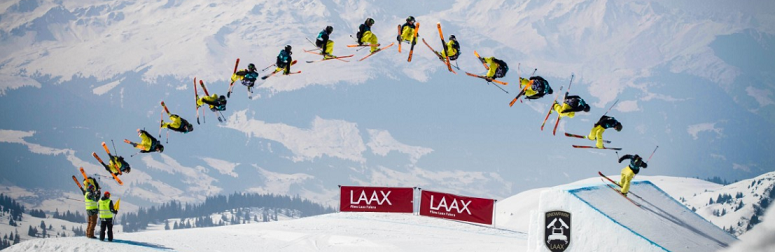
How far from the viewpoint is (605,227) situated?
2652 cm

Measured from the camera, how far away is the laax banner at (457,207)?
47.9 m

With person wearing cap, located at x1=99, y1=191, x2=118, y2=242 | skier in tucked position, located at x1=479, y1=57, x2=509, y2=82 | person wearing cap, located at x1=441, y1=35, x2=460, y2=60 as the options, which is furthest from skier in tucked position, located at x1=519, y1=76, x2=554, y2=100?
person wearing cap, located at x1=99, y1=191, x2=118, y2=242

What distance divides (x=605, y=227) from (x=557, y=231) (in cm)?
172

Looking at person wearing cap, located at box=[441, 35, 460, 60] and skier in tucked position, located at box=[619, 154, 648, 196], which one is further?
person wearing cap, located at box=[441, 35, 460, 60]

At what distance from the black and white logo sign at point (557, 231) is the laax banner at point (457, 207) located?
19.7m

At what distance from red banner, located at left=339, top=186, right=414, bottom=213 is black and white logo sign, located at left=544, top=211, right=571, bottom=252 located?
23053 millimetres

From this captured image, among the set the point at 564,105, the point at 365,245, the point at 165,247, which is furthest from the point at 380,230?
the point at 564,105

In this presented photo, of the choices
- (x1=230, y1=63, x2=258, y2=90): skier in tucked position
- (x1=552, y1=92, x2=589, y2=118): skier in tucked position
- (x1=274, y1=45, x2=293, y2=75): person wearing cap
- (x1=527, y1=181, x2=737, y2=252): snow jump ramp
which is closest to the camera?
(x1=527, y1=181, x2=737, y2=252): snow jump ramp

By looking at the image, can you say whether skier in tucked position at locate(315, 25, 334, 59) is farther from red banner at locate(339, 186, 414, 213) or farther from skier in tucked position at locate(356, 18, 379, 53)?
red banner at locate(339, 186, 414, 213)

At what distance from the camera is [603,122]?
28.6m

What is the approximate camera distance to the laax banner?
157 ft

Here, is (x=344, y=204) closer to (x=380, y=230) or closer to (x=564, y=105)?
(x=380, y=230)

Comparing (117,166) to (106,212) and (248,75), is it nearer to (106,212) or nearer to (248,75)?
(106,212)

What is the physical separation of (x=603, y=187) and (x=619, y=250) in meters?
4.21
